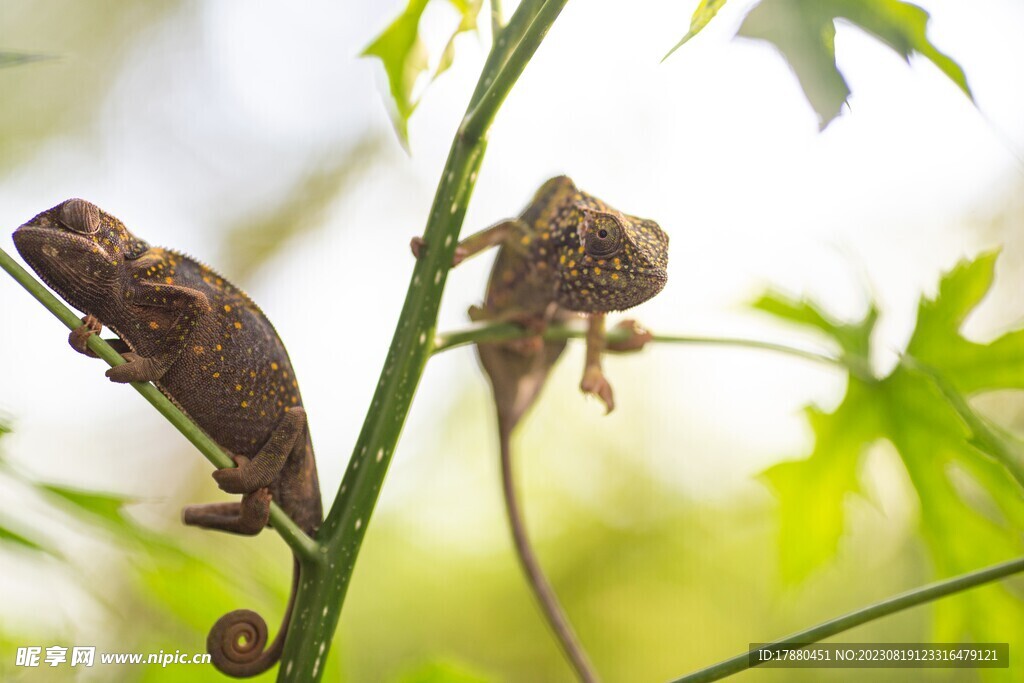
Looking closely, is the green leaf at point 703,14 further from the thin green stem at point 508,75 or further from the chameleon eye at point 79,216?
the chameleon eye at point 79,216

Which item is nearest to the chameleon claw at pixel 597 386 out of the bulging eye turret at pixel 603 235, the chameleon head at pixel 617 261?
the chameleon head at pixel 617 261

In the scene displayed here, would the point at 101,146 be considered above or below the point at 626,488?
above

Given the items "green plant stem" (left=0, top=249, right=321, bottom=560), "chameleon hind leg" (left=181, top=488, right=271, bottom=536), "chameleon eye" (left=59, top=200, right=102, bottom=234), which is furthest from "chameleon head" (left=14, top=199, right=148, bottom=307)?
"chameleon hind leg" (left=181, top=488, right=271, bottom=536)

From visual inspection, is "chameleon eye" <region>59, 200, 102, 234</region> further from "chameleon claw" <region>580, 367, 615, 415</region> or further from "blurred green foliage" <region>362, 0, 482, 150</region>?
"chameleon claw" <region>580, 367, 615, 415</region>

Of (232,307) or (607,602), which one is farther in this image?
(607,602)

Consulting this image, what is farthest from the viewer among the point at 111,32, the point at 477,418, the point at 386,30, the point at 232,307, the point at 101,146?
the point at 477,418

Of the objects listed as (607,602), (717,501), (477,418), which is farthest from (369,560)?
(717,501)

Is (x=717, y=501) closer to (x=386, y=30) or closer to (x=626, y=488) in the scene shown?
(x=626, y=488)
